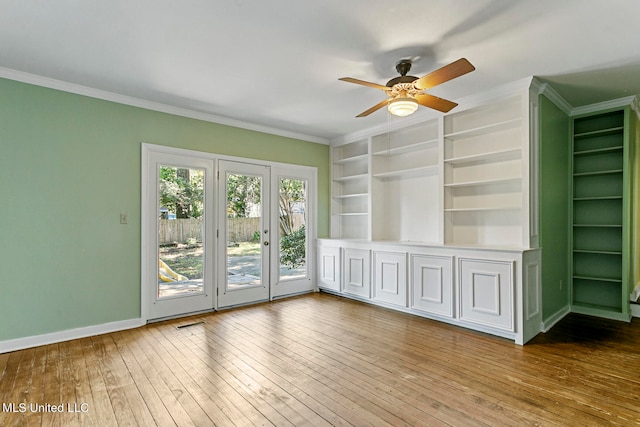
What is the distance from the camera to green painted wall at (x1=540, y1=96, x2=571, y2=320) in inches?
148

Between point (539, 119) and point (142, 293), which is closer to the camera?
point (539, 119)

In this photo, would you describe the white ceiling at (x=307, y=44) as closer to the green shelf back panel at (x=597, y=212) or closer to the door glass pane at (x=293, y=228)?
the green shelf back panel at (x=597, y=212)

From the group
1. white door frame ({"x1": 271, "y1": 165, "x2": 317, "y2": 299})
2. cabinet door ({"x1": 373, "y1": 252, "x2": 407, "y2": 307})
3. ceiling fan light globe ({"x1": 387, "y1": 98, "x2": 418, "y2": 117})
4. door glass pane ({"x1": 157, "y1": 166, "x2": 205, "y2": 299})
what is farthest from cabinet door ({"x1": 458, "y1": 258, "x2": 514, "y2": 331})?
door glass pane ({"x1": 157, "y1": 166, "x2": 205, "y2": 299})

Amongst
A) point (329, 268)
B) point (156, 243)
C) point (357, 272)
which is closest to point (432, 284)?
point (357, 272)

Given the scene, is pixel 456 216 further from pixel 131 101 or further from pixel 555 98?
pixel 131 101

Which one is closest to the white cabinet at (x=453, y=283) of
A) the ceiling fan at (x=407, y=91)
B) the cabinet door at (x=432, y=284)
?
the cabinet door at (x=432, y=284)

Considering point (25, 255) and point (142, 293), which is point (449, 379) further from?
point (25, 255)

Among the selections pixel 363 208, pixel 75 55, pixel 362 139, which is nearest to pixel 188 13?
pixel 75 55

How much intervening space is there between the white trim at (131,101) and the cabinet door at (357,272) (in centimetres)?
222

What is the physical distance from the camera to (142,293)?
13.1ft

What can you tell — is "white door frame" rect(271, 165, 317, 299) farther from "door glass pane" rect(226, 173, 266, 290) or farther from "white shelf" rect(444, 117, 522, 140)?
"white shelf" rect(444, 117, 522, 140)

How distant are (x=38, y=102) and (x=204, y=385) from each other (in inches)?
130

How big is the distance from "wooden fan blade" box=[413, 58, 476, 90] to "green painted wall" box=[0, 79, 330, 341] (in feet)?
10.4

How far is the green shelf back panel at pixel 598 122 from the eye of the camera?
4.29m
